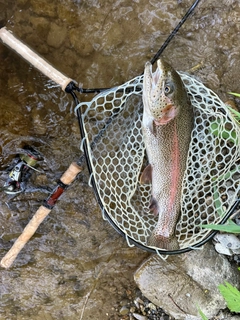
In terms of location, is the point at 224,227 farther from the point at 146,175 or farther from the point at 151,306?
the point at 151,306

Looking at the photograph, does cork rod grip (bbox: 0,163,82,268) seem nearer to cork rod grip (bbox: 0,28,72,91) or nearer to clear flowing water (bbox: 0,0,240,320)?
clear flowing water (bbox: 0,0,240,320)

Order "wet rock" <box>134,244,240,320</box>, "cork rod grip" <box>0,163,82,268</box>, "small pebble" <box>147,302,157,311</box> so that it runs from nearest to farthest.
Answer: "cork rod grip" <box>0,163,82,268</box> → "wet rock" <box>134,244,240,320</box> → "small pebble" <box>147,302,157,311</box>

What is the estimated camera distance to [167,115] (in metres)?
2.96

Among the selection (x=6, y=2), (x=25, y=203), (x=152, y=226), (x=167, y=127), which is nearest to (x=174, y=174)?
(x=167, y=127)

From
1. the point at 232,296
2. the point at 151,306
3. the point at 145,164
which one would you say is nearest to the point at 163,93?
the point at 145,164

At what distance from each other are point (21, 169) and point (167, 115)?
4.39ft

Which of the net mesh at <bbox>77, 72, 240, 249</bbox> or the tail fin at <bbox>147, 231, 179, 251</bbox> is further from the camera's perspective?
the net mesh at <bbox>77, 72, 240, 249</bbox>

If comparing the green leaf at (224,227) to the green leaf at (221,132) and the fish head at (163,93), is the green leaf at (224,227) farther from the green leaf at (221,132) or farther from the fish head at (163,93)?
the fish head at (163,93)

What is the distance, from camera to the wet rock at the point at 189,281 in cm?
349

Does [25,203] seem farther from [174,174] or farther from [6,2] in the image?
[6,2]

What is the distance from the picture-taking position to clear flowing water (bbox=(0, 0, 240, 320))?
350 centimetres

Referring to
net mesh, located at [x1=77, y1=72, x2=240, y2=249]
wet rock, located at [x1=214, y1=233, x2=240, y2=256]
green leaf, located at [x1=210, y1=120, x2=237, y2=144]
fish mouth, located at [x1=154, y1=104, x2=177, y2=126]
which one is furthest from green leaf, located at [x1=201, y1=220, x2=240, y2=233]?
fish mouth, located at [x1=154, y1=104, x2=177, y2=126]

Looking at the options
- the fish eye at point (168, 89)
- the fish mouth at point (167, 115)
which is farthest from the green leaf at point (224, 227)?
the fish eye at point (168, 89)

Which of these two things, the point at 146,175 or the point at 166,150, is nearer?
the point at 166,150
